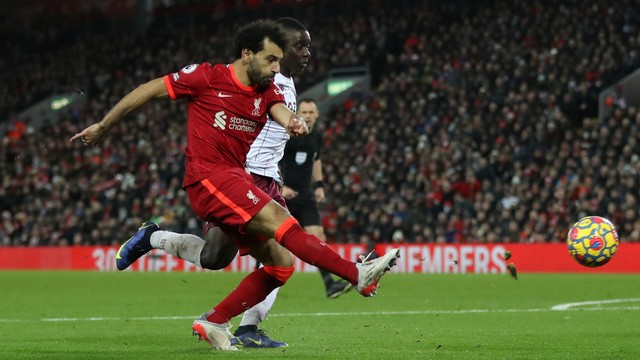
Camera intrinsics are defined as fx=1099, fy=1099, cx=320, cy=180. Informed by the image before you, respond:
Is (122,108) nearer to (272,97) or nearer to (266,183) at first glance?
(272,97)

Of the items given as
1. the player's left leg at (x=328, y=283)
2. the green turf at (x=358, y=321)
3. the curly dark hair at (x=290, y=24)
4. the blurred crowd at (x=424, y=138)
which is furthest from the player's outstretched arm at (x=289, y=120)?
the blurred crowd at (x=424, y=138)

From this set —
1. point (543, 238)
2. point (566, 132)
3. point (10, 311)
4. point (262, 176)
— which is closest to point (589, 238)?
point (262, 176)

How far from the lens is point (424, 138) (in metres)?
26.6

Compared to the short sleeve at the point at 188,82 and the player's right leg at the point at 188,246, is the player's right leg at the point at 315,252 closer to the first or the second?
the player's right leg at the point at 188,246

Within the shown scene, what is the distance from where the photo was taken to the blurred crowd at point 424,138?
23391 millimetres

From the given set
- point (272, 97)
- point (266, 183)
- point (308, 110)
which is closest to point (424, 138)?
point (308, 110)

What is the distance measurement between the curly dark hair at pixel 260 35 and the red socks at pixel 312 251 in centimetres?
118

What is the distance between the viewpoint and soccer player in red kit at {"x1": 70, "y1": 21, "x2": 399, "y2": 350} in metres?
6.73

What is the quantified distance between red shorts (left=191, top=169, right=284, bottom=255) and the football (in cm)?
292

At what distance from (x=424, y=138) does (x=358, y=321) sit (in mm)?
16476

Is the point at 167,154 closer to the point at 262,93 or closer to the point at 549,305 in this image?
the point at 549,305

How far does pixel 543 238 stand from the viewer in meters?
22.7

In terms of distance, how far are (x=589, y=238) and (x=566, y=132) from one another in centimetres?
1636

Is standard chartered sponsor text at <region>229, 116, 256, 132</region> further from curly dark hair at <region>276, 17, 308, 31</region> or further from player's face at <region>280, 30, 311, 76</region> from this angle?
curly dark hair at <region>276, 17, 308, 31</region>
